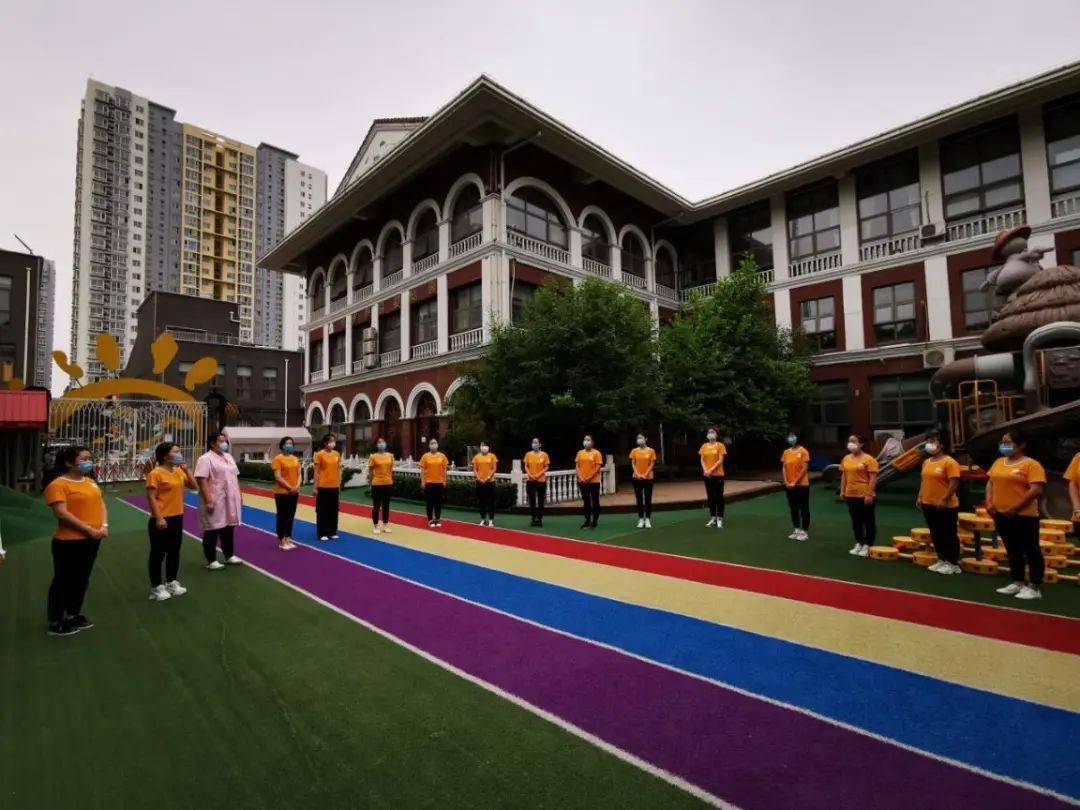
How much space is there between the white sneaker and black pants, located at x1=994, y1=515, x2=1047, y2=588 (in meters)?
9.11

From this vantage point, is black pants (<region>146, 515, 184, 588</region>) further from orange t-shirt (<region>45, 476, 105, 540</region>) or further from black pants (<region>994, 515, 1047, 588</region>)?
black pants (<region>994, 515, 1047, 588</region>)

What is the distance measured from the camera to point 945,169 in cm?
2042

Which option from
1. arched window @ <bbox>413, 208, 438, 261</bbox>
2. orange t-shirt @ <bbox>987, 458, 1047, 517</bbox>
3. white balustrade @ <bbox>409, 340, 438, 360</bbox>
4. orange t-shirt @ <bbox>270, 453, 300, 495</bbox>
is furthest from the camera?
arched window @ <bbox>413, 208, 438, 261</bbox>

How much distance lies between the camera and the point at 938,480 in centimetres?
689

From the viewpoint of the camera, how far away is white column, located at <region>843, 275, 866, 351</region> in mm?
21859

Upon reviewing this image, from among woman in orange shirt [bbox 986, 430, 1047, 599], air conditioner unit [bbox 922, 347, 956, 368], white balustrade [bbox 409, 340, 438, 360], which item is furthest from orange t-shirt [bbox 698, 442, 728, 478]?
air conditioner unit [bbox 922, 347, 956, 368]

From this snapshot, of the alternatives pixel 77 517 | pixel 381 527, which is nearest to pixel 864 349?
pixel 381 527

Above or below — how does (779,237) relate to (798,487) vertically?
above

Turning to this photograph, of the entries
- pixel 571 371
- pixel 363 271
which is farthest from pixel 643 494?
pixel 363 271

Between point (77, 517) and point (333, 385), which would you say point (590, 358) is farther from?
point (333, 385)

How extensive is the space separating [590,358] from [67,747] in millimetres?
12828

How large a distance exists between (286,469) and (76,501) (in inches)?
149

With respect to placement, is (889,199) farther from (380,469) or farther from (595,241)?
(380,469)

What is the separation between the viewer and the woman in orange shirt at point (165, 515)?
19.6 feet
